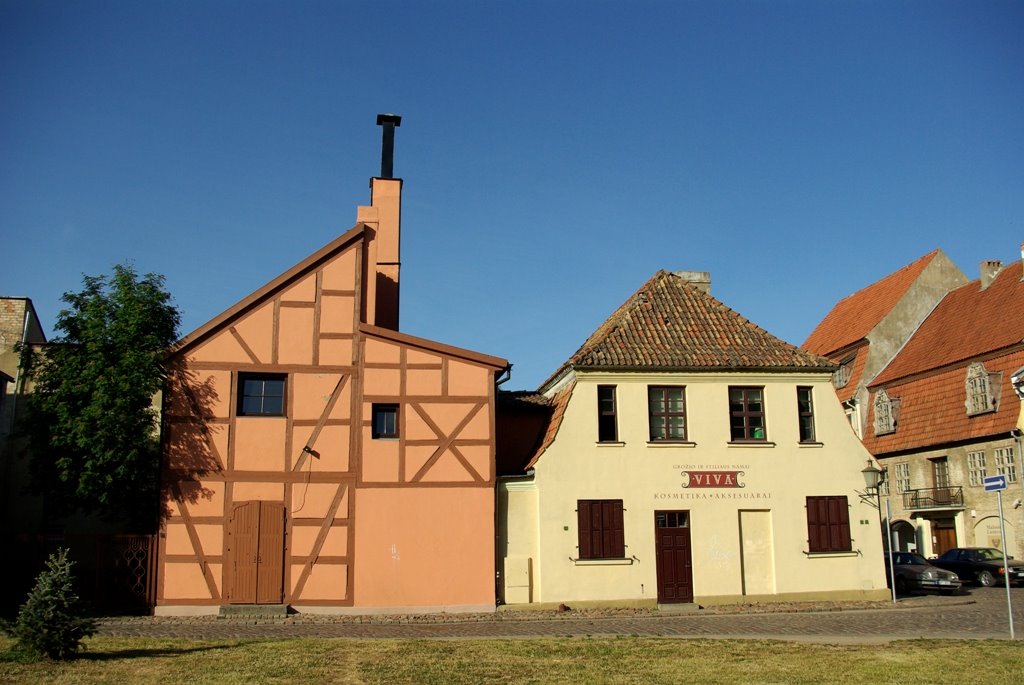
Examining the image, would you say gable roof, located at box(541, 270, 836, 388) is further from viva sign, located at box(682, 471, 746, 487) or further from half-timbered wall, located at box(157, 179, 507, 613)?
half-timbered wall, located at box(157, 179, 507, 613)

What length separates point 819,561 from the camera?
86.5ft

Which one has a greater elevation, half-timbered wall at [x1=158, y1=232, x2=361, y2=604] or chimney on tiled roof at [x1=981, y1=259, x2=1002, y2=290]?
chimney on tiled roof at [x1=981, y1=259, x2=1002, y2=290]

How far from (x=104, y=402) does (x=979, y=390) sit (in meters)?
33.7

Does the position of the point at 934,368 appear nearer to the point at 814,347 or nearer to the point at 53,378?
the point at 814,347

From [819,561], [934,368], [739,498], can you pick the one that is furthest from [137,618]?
[934,368]

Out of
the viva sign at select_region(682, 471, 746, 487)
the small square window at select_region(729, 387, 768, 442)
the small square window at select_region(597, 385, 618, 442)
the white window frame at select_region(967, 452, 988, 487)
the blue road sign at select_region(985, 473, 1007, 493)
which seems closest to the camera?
the blue road sign at select_region(985, 473, 1007, 493)

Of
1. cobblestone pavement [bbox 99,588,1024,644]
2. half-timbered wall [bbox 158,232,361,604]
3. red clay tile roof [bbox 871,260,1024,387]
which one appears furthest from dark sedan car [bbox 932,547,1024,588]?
half-timbered wall [bbox 158,232,361,604]

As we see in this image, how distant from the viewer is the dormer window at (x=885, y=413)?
45781mm

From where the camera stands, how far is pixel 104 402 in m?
23.5

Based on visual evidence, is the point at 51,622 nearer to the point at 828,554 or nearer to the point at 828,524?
the point at 828,554

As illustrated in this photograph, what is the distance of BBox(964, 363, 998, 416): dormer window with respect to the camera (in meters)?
38.8

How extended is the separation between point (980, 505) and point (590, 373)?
876 inches

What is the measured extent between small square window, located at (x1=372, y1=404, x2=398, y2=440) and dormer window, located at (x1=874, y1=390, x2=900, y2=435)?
97.4 ft

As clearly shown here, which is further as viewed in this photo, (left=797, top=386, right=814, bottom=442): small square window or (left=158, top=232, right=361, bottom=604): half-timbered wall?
(left=797, top=386, right=814, bottom=442): small square window
